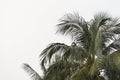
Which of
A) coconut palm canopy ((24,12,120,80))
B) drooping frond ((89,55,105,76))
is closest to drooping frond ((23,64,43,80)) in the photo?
coconut palm canopy ((24,12,120,80))

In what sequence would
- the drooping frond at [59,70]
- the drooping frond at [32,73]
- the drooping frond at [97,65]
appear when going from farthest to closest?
1. the drooping frond at [32,73]
2. the drooping frond at [59,70]
3. the drooping frond at [97,65]

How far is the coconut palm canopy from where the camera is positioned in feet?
59.9

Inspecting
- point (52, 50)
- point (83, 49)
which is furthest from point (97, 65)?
point (52, 50)

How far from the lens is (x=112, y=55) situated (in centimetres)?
1752

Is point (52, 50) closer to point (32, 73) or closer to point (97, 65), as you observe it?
point (97, 65)

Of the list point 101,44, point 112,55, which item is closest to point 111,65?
point 112,55

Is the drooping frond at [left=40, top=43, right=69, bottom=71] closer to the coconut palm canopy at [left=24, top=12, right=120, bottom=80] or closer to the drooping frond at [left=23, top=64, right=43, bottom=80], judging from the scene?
the coconut palm canopy at [left=24, top=12, right=120, bottom=80]

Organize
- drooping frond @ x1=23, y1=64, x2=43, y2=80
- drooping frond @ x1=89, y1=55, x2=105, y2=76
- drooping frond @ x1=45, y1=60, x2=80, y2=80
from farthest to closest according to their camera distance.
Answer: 1. drooping frond @ x1=23, y1=64, x2=43, y2=80
2. drooping frond @ x1=45, y1=60, x2=80, y2=80
3. drooping frond @ x1=89, y1=55, x2=105, y2=76

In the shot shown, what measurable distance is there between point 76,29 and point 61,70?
87.9 inches

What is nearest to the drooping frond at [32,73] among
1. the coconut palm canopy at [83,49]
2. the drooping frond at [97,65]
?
the coconut palm canopy at [83,49]

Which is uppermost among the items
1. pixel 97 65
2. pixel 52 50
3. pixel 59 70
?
pixel 52 50

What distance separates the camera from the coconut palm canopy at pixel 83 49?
1825 centimetres

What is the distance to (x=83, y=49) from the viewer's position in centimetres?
1911

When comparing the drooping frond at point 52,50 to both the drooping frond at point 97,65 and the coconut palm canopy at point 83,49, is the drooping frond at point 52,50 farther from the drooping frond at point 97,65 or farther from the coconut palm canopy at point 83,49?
the drooping frond at point 97,65
